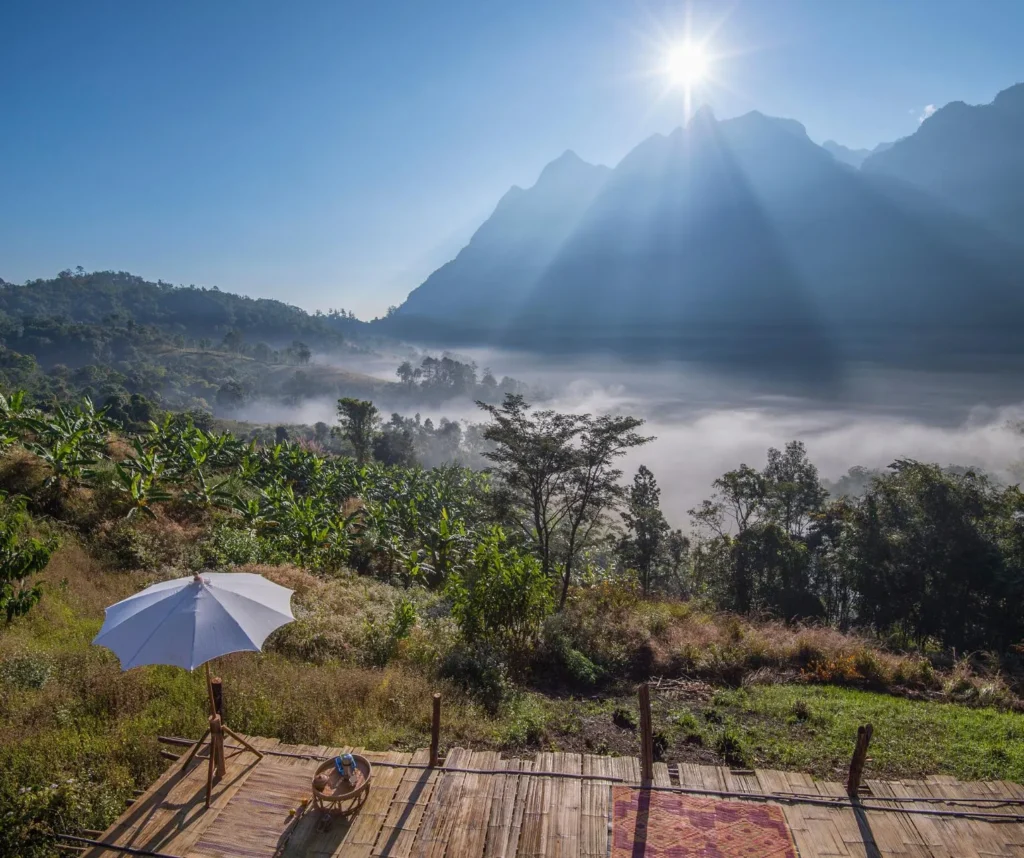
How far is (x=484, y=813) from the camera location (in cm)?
529

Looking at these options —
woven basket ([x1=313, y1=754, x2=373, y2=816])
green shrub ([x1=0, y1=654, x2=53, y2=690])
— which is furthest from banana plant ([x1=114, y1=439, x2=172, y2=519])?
woven basket ([x1=313, y1=754, x2=373, y2=816])

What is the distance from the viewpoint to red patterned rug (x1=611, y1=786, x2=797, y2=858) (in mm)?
4887

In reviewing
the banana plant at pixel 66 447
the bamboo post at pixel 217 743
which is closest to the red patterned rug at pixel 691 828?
the bamboo post at pixel 217 743

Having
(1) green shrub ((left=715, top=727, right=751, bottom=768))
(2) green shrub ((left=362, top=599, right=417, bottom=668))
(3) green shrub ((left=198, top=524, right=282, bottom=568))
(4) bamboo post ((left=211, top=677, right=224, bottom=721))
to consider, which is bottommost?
(1) green shrub ((left=715, top=727, right=751, bottom=768))

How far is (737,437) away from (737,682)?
574 ft

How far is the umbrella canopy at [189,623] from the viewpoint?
478 cm

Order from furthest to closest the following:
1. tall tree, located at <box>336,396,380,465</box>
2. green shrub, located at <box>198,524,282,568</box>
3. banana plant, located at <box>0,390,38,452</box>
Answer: tall tree, located at <box>336,396,380,465</box>, banana plant, located at <box>0,390,38,452</box>, green shrub, located at <box>198,524,282,568</box>

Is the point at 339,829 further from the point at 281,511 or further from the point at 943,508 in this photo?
the point at 943,508

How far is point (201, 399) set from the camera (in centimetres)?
12425

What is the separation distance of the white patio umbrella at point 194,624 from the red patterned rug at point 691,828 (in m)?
3.51

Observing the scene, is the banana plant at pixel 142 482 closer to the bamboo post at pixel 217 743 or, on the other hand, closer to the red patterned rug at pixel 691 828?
the bamboo post at pixel 217 743

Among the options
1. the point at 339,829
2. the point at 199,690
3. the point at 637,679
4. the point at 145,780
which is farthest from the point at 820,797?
the point at 199,690

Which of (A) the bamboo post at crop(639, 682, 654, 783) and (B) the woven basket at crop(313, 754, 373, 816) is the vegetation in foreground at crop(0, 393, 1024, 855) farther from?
(A) the bamboo post at crop(639, 682, 654, 783)

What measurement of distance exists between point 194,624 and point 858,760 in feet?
19.9
